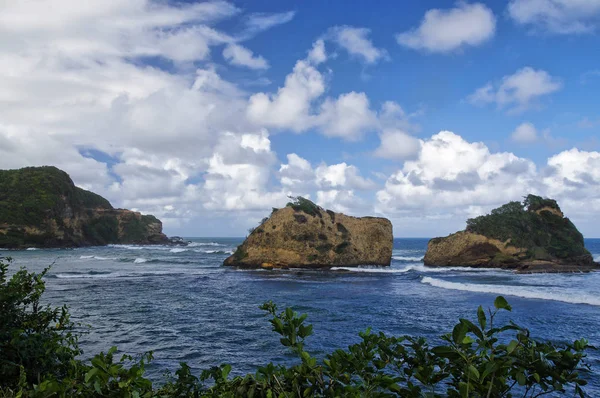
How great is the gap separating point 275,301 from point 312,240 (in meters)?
23.2

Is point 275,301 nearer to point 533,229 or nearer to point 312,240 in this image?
point 312,240

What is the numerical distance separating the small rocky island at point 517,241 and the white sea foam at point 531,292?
19.2 m

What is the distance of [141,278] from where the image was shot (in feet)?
124

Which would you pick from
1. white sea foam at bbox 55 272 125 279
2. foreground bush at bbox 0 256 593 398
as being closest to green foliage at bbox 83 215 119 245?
white sea foam at bbox 55 272 125 279

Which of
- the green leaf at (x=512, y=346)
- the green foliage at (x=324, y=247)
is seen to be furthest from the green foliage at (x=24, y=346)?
the green foliage at (x=324, y=247)

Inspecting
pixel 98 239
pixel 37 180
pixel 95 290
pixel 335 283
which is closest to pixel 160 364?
pixel 95 290

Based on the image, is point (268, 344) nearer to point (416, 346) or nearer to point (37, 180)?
point (416, 346)

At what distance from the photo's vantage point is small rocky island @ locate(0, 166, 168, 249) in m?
82.6

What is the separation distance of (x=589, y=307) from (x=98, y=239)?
109610 millimetres

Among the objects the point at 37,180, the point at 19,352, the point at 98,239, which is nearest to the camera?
the point at 19,352

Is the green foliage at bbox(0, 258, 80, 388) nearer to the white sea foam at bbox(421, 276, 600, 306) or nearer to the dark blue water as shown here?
the dark blue water

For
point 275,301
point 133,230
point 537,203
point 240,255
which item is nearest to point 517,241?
point 537,203

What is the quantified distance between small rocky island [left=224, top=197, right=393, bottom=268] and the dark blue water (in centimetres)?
620

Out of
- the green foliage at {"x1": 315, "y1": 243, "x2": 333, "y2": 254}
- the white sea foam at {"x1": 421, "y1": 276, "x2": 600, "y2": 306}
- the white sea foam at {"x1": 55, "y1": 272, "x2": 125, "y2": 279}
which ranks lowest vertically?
the white sea foam at {"x1": 55, "y1": 272, "x2": 125, "y2": 279}
